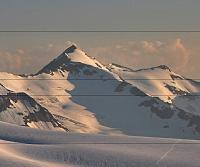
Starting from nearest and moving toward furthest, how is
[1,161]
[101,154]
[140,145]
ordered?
[1,161] < [101,154] < [140,145]

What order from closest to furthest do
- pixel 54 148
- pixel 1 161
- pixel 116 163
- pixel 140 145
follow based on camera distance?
1. pixel 1 161
2. pixel 116 163
3. pixel 54 148
4. pixel 140 145

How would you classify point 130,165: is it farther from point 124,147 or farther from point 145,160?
point 124,147

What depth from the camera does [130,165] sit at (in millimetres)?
144375

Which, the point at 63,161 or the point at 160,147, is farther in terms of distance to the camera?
the point at 160,147

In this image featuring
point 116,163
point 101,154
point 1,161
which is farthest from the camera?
point 101,154

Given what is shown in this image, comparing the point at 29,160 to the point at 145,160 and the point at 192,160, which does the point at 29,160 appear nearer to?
the point at 145,160

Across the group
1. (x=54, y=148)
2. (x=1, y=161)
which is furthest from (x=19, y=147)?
(x=1, y=161)

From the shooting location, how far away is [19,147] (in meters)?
174

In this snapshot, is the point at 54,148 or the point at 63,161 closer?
the point at 63,161

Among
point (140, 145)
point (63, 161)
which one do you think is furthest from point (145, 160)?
point (140, 145)

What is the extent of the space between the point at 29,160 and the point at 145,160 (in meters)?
29.2

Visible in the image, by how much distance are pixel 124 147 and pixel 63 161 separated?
31.6 m

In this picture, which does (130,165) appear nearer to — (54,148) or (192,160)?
(192,160)

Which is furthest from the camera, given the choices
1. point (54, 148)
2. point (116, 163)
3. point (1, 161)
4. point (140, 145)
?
point (140, 145)
